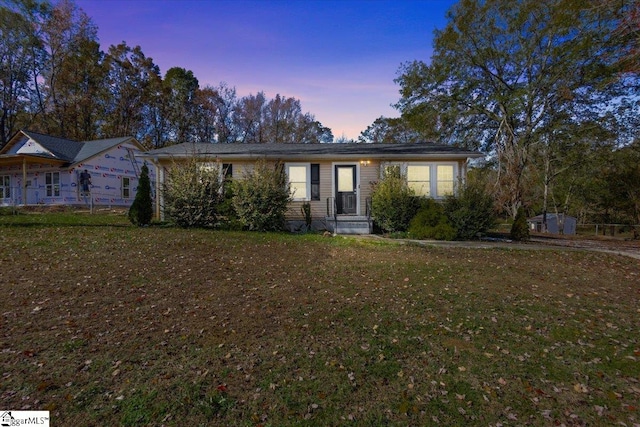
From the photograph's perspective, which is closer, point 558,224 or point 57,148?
point 57,148

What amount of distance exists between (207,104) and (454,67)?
2525 cm

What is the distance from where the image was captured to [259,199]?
10.9 metres

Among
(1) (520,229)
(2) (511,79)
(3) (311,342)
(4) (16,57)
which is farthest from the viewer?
(4) (16,57)

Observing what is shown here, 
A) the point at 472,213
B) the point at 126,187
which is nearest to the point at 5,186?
the point at 126,187

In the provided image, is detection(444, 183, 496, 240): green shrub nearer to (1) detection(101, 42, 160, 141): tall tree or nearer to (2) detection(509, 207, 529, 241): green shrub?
(2) detection(509, 207, 529, 241): green shrub

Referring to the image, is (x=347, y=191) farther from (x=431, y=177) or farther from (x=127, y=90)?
(x=127, y=90)

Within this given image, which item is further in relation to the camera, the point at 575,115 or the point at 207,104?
the point at 207,104

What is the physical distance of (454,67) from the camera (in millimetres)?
19203

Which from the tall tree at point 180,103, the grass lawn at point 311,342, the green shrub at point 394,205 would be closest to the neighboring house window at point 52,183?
the tall tree at point 180,103

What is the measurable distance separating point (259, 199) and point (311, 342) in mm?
7908

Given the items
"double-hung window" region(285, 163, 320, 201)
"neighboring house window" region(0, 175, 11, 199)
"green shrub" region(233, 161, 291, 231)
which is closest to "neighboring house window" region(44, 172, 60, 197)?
"neighboring house window" region(0, 175, 11, 199)

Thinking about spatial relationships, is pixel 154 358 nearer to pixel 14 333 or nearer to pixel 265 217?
pixel 14 333

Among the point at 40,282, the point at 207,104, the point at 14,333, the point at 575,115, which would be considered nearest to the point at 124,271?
the point at 40,282

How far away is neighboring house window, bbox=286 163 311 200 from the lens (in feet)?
43.3
